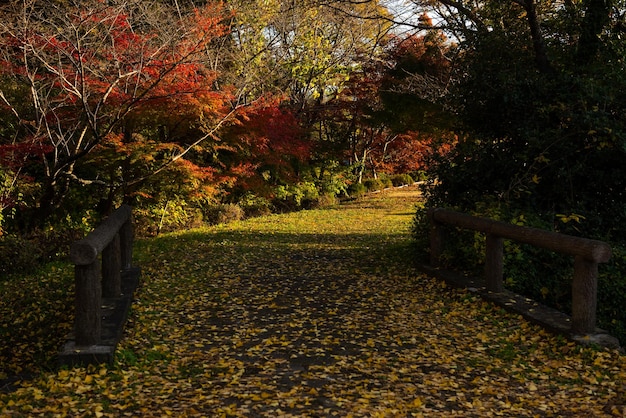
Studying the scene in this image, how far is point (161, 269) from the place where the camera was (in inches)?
347

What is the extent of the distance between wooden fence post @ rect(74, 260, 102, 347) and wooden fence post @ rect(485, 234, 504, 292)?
4.16 m

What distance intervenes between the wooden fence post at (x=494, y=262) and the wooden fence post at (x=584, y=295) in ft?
4.84

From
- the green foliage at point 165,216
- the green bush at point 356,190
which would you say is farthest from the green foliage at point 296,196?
the green foliage at point 165,216

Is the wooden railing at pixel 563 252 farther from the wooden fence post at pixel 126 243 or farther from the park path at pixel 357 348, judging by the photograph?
the wooden fence post at pixel 126 243

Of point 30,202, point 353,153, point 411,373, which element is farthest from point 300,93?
point 411,373

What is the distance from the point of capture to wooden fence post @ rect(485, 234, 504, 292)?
6621mm

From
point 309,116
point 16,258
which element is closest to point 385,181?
point 309,116

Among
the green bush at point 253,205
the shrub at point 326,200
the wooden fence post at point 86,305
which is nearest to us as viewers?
the wooden fence post at point 86,305

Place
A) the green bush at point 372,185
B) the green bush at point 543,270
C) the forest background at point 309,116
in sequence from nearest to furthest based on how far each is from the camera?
the green bush at point 543,270 → the forest background at point 309,116 → the green bush at point 372,185

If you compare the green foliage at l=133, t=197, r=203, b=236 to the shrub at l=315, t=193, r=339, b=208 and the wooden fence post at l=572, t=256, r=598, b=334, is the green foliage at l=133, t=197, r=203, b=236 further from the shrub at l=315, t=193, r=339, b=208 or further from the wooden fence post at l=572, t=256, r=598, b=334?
the wooden fence post at l=572, t=256, r=598, b=334

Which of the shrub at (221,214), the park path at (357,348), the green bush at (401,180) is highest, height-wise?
the green bush at (401,180)

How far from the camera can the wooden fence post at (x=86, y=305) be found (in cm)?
468

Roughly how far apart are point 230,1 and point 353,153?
8428 millimetres

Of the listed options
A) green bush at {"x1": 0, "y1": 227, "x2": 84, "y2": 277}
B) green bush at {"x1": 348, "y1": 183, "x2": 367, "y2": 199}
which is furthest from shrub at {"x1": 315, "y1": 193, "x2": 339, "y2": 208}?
green bush at {"x1": 0, "y1": 227, "x2": 84, "y2": 277}
